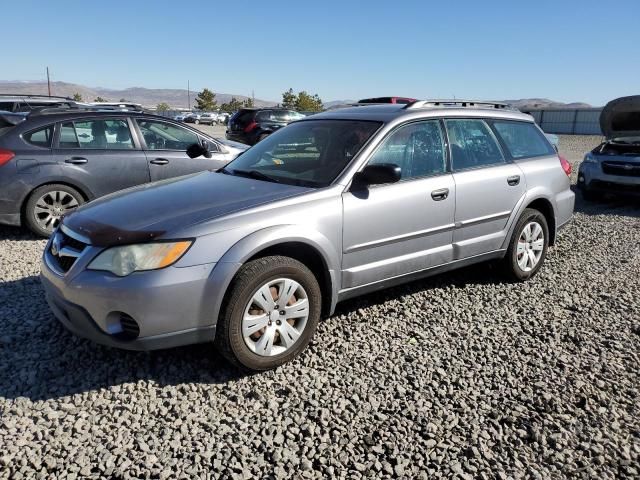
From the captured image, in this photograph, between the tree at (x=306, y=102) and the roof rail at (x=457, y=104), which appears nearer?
the roof rail at (x=457, y=104)

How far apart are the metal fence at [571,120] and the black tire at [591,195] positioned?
33009 mm

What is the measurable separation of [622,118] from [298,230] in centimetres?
957

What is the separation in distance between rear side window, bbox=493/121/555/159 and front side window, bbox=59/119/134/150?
4577 millimetres

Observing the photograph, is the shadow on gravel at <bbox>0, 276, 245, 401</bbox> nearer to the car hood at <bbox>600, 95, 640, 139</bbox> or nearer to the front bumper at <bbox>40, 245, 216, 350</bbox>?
the front bumper at <bbox>40, 245, 216, 350</bbox>

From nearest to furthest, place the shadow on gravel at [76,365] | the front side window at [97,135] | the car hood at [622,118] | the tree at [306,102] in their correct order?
the shadow on gravel at [76,365] < the front side window at [97,135] < the car hood at [622,118] < the tree at [306,102]

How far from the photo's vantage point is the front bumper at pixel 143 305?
2906 mm

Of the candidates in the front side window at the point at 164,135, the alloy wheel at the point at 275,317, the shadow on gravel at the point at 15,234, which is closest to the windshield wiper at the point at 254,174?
the alloy wheel at the point at 275,317

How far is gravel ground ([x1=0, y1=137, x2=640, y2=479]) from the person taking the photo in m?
2.57

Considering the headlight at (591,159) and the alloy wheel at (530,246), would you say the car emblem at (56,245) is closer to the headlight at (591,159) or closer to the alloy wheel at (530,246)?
the alloy wheel at (530,246)

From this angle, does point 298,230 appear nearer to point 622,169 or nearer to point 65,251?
point 65,251

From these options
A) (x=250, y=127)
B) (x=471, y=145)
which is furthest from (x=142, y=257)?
(x=250, y=127)

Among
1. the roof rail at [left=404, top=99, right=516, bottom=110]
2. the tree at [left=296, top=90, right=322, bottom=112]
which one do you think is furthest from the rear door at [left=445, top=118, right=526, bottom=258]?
the tree at [left=296, top=90, right=322, bottom=112]

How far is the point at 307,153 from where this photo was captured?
4.31 metres

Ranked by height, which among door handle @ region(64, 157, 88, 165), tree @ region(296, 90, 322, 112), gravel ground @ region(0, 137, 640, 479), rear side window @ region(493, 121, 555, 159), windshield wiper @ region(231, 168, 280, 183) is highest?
tree @ region(296, 90, 322, 112)
